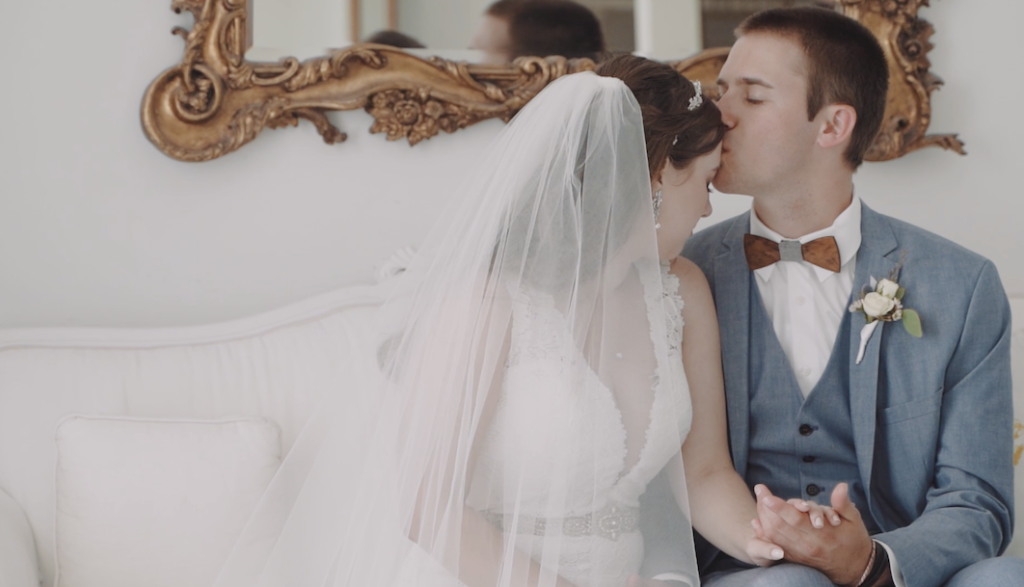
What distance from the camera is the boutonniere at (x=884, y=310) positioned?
1890 mm

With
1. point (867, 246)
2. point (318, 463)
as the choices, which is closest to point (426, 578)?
point (318, 463)

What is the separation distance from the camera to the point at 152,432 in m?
1.98

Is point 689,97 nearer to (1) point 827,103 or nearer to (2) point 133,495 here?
(1) point 827,103

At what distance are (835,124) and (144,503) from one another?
65.5 inches

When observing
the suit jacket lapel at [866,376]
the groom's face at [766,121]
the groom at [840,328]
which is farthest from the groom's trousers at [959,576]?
the groom's face at [766,121]

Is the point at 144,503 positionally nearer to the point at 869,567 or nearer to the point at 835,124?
the point at 869,567

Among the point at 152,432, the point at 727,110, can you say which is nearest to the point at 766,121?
the point at 727,110

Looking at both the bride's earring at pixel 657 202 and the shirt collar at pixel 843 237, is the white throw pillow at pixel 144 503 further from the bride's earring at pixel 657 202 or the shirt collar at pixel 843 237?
the shirt collar at pixel 843 237

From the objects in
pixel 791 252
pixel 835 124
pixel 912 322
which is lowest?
pixel 912 322

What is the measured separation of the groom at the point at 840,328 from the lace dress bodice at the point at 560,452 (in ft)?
1.03

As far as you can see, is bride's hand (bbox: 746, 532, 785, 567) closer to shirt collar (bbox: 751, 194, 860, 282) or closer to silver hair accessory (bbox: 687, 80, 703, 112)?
shirt collar (bbox: 751, 194, 860, 282)

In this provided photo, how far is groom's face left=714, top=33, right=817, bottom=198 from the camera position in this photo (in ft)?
6.59

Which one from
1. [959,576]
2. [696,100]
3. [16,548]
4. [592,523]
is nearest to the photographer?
[592,523]

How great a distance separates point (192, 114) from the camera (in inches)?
93.0
